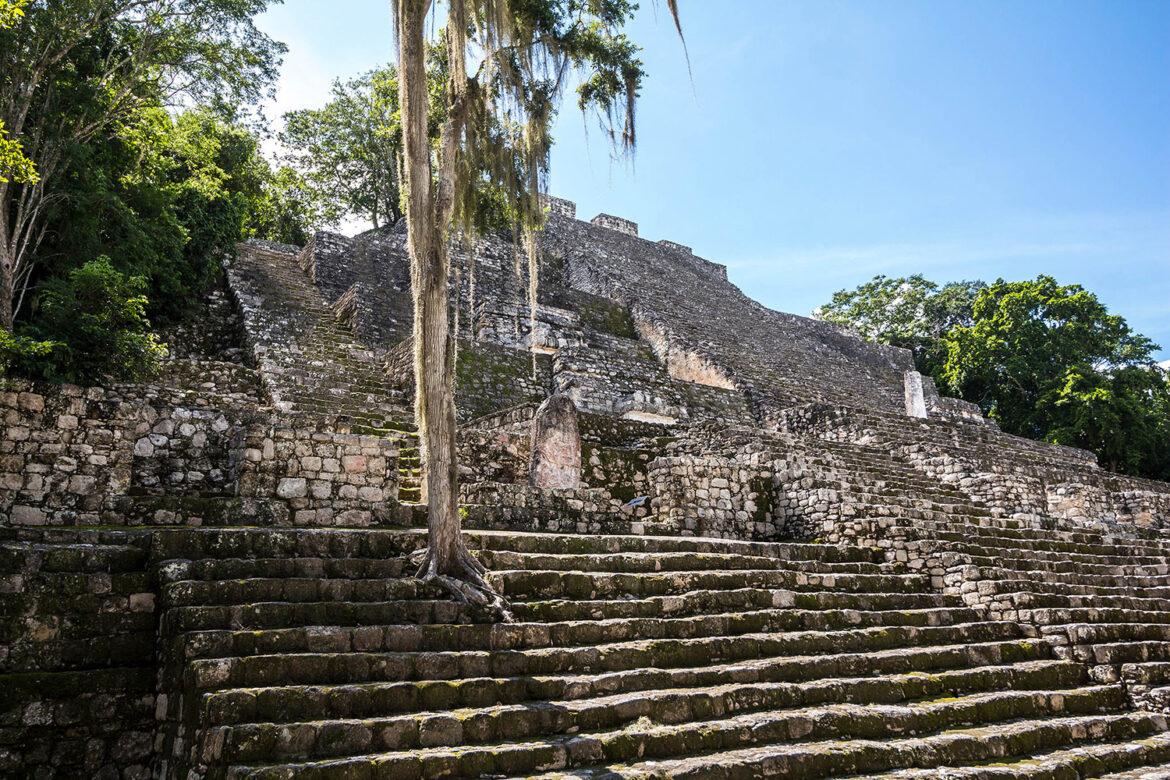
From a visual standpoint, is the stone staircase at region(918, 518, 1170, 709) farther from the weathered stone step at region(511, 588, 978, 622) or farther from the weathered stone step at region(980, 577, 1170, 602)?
the weathered stone step at region(511, 588, 978, 622)

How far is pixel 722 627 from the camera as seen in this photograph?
573 cm

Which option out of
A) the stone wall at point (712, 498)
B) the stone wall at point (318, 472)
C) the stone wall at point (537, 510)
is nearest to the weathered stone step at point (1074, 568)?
the stone wall at point (712, 498)

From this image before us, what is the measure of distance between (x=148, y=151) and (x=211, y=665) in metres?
9.39

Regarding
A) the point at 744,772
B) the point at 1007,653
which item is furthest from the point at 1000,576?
the point at 744,772

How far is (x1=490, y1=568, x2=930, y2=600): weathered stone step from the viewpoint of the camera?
551 cm

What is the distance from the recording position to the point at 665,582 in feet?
19.9

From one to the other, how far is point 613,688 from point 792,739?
1.12 meters

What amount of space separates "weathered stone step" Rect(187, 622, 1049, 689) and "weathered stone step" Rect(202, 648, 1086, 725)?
4.9 inches

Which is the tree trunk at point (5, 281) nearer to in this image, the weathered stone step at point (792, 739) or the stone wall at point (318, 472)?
the stone wall at point (318, 472)

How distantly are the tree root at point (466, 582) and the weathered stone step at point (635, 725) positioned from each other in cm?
85

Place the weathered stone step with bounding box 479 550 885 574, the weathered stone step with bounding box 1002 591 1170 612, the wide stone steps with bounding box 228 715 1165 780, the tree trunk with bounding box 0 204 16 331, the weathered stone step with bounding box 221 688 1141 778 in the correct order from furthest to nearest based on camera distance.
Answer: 1. the tree trunk with bounding box 0 204 16 331
2. the weathered stone step with bounding box 1002 591 1170 612
3. the weathered stone step with bounding box 479 550 885 574
4. the weathered stone step with bounding box 221 688 1141 778
5. the wide stone steps with bounding box 228 715 1165 780

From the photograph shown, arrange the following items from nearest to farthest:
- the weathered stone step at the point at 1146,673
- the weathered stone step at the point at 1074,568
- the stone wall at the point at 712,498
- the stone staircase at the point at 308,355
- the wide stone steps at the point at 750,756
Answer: the wide stone steps at the point at 750,756, the weathered stone step at the point at 1146,673, the weathered stone step at the point at 1074,568, the stone wall at the point at 712,498, the stone staircase at the point at 308,355

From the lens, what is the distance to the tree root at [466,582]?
5000 millimetres

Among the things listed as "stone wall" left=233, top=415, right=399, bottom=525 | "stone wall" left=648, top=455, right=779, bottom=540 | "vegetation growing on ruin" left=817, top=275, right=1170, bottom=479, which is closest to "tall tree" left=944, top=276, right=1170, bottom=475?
"vegetation growing on ruin" left=817, top=275, right=1170, bottom=479
